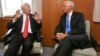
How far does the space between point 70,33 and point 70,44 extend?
0.29 m

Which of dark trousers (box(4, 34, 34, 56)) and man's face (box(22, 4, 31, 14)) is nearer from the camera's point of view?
dark trousers (box(4, 34, 34, 56))

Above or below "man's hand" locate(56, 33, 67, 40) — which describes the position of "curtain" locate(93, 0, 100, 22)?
above

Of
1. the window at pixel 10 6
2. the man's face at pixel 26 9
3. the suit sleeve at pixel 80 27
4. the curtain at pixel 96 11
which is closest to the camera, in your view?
the suit sleeve at pixel 80 27

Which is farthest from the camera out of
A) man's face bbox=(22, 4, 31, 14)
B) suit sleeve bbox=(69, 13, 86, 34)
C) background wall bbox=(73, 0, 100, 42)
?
background wall bbox=(73, 0, 100, 42)

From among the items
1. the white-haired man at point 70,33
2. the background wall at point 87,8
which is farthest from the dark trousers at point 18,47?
the background wall at point 87,8

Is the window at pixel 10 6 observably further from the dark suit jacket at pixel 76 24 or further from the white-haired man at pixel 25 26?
the dark suit jacket at pixel 76 24

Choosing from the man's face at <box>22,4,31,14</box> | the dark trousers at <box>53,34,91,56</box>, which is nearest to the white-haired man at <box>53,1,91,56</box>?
the dark trousers at <box>53,34,91,56</box>

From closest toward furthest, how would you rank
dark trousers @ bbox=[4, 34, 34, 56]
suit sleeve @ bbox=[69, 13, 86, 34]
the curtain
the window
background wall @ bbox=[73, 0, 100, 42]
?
1. dark trousers @ bbox=[4, 34, 34, 56]
2. suit sleeve @ bbox=[69, 13, 86, 34]
3. the curtain
4. background wall @ bbox=[73, 0, 100, 42]
5. the window

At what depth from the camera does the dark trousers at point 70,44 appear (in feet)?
11.7

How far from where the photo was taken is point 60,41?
3.80 metres

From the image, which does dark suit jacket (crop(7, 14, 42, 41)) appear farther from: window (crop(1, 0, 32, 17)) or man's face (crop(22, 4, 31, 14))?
window (crop(1, 0, 32, 17))

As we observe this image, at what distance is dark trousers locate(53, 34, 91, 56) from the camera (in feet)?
11.7

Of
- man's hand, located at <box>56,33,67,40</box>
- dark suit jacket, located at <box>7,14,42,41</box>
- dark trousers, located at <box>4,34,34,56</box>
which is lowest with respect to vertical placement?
dark trousers, located at <box>4,34,34,56</box>

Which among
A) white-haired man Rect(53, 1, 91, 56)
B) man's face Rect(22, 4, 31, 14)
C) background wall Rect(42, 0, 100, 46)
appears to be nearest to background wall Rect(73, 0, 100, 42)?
background wall Rect(42, 0, 100, 46)
